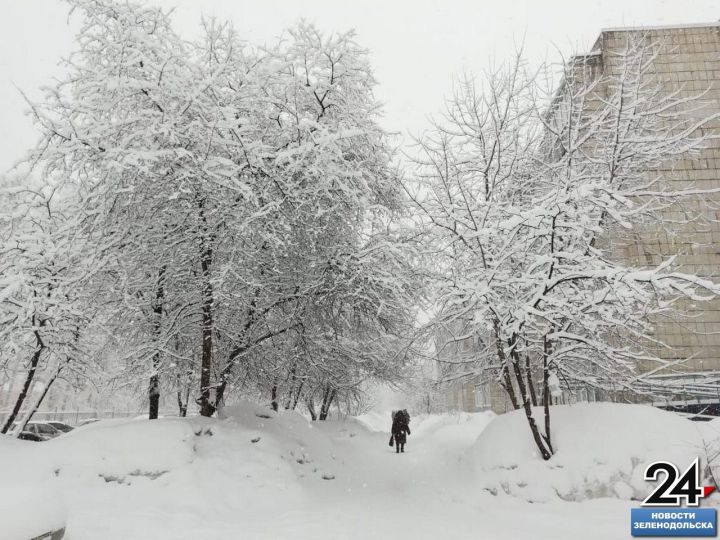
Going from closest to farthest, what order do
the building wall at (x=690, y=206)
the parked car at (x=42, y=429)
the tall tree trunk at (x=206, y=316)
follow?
1. the tall tree trunk at (x=206, y=316)
2. the building wall at (x=690, y=206)
3. the parked car at (x=42, y=429)

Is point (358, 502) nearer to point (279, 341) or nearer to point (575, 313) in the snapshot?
point (279, 341)

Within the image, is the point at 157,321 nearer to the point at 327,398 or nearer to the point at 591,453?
the point at 591,453

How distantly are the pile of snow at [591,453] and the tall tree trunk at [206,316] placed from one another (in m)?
5.80

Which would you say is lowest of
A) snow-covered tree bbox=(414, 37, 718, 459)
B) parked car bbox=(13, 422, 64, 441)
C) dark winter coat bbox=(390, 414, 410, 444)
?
parked car bbox=(13, 422, 64, 441)

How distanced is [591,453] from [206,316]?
24.9 ft

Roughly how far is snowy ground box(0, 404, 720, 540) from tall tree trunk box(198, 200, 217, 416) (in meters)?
0.76

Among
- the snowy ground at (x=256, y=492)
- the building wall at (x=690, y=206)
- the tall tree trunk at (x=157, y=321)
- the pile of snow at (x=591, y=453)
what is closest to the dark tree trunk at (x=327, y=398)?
the tall tree trunk at (x=157, y=321)

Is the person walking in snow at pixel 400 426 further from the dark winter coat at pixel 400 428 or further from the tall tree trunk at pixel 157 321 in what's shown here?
the tall tree trunk at pixel 157 321

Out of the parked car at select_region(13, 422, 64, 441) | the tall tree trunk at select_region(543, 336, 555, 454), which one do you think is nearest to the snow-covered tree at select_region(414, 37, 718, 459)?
the tall tree trunk at select_region(543, 336, 555, 454)

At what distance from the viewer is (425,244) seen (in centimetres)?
1056

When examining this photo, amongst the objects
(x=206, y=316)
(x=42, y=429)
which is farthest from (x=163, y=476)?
(x=42, y=429)

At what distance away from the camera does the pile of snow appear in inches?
285

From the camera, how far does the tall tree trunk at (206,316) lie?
9141 millimetres

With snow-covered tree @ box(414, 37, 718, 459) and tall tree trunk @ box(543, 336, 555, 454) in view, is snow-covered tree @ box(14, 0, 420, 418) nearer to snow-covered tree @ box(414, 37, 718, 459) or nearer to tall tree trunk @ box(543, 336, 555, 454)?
snow-covered tree @ box(414, 37, 718, 459)
